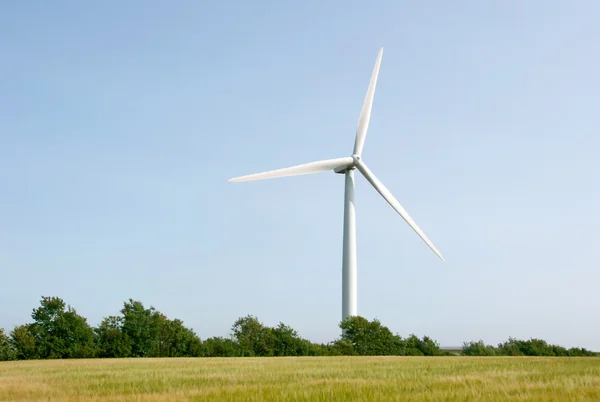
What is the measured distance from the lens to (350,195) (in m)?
72.1

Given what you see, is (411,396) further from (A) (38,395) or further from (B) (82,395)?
(A) (38,395)

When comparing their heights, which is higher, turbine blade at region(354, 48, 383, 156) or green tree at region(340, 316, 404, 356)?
turbine blade at region(354, 48, 383, 156)

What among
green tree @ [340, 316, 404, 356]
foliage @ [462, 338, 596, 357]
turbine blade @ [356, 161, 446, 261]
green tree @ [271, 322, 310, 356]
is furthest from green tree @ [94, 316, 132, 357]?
foliage @ [462, 338, 596, 357]

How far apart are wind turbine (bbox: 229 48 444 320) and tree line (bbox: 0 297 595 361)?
13.2 feet

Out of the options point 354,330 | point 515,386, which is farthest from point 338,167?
point 515,386

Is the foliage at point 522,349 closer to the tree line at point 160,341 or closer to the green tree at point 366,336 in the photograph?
the tree line at point 160,341

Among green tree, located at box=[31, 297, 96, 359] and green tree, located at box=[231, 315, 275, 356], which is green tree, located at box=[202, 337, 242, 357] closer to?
green tree, located at box=[231, 315, 275, 356]

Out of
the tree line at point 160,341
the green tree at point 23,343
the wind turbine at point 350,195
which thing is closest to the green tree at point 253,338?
the tree line at point 160,341

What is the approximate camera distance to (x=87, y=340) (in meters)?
80.8

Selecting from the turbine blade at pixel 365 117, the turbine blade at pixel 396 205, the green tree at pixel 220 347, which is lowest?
the green tree at pixel 220 347

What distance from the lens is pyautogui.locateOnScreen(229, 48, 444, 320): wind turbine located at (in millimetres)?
68250

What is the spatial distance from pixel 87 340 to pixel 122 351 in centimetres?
627

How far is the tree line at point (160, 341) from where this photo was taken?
73000 millimetres

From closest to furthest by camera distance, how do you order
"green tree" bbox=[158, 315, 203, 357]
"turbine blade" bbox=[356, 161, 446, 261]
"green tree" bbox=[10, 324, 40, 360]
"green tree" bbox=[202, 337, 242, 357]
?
"turbine blade" bbox=[356, 161, 446, 261] < "green tree" bbox=[202, 337, 242, 357] < "green tree" bbox=[10, 324, 40, 360] < "green tree" bbox=[158, 315, 203, 357]
